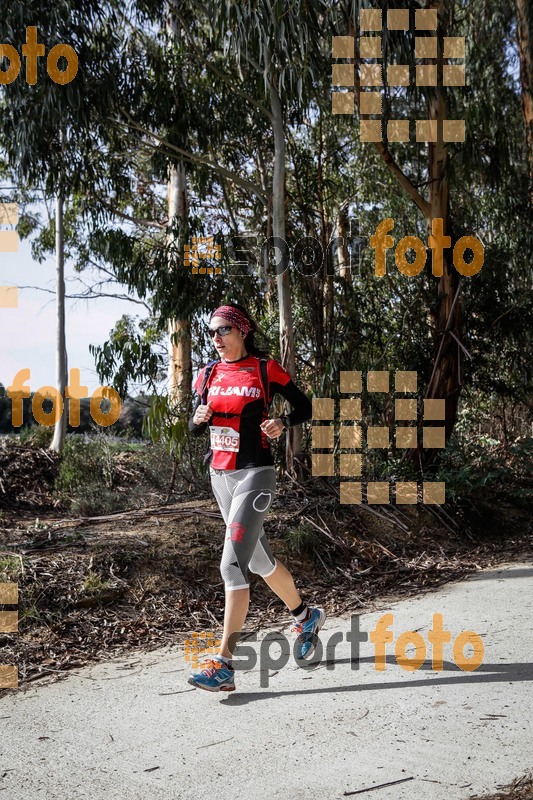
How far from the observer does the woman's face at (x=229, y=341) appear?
4.88m

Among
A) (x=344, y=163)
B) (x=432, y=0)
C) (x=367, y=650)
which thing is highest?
(x=432, y=0)

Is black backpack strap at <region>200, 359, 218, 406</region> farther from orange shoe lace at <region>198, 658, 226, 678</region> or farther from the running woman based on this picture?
orange shoe lace at <region>198, 658, 226, 678</region>

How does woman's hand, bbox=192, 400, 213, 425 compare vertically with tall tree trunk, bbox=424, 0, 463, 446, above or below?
below

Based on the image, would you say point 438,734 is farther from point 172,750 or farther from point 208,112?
point 208,112

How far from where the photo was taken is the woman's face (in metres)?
4.88

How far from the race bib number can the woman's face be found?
0.42 metres

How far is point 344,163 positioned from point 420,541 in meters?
6.93

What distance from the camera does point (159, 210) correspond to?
17.3 meters

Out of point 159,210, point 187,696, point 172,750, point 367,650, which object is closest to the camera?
point 172,750

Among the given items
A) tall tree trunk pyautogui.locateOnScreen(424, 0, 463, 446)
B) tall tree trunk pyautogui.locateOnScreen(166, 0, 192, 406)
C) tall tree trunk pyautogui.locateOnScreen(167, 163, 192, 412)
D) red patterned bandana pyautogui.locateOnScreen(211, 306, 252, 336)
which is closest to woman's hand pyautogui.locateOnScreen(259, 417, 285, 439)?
red patterned bandana pyautogui.locateOnScreen(211, 306, 252, 336)

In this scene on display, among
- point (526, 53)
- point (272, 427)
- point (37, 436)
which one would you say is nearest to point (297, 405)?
point (272, 427)

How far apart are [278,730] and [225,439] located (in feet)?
5.16

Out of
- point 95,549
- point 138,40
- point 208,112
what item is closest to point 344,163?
point 208,112

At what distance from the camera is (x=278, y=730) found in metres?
3.97
